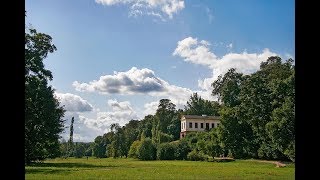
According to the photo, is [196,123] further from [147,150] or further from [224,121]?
[224,121]

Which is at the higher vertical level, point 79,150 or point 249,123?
point 249,123

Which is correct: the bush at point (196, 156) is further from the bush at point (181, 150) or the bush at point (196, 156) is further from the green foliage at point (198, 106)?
the green foliage at point (198, 106)

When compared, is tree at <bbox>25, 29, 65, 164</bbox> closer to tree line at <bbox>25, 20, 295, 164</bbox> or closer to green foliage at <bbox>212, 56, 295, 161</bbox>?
tree line at <bbox>25, 20, 295, 164</bbox>

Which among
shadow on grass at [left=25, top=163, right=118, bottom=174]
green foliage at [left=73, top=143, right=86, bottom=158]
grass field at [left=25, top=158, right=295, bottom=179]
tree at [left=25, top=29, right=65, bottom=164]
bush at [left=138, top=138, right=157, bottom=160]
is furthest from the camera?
green foliage at [left=73, top=143, right=86, bottom=158]

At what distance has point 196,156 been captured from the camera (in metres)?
38.2

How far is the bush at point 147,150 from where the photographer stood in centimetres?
4159

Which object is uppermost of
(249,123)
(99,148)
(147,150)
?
(249,123)

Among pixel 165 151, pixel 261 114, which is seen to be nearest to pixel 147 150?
pixel 165 151

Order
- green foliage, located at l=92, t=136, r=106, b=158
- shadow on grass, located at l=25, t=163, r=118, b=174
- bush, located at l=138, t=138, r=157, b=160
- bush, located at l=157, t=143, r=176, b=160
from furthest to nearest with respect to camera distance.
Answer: green foliage, located at l=92, t=136, r=106, b=158, bush, located at l=138, t=138, r=157, b=160, bush, located at l=157, t=143, r=176, b=160, shadow on grass, located at l=25, t=163, r=118, b=174

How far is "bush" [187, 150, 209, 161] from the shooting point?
3724 centimetres

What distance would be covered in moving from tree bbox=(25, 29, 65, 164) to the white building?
88.6 feet

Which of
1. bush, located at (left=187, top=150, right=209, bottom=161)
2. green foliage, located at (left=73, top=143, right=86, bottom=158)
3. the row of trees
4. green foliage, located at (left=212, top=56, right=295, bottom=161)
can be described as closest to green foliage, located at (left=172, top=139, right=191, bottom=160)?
the row of trees

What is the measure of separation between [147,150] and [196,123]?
45.5 ft
